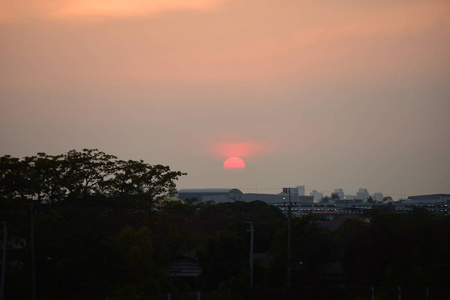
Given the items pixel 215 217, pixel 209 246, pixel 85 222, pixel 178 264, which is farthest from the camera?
pixel 215 217

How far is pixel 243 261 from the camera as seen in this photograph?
174 feet

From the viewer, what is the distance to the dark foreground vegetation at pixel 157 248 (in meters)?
40.2

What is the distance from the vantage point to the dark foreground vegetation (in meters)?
40.2

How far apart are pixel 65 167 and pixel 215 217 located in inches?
1964

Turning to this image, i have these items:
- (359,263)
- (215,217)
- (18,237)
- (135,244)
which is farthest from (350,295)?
(215,217)

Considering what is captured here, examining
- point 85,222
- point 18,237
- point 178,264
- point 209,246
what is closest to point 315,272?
point 209,246

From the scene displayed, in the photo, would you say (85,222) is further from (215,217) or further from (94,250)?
(215,217)

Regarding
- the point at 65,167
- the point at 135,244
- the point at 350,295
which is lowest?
the point at 350,295

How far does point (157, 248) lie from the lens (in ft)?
201

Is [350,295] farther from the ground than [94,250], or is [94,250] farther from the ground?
[94,250]

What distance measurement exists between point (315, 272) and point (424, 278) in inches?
362

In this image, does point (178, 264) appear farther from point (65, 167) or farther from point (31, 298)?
point (31, 298)

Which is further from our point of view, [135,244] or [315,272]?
[315,272]

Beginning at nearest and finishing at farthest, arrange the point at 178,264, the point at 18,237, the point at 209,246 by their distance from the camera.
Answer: the point at 18,237, the point at 209,246, the point at 178,264
